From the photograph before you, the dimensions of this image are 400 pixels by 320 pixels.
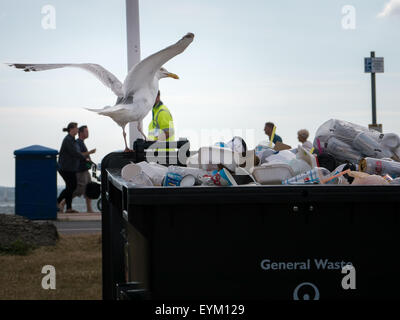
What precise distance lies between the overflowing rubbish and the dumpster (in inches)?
5.9

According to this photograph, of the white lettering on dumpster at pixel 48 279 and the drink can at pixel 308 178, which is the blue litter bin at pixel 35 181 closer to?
the white lettering on dumpster at pixel 48 279

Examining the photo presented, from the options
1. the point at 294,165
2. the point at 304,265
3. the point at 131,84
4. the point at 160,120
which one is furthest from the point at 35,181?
the point at 304,265

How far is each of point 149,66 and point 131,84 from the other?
41cm

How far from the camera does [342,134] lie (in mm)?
3699

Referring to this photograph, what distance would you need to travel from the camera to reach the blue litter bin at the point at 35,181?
1229 cm

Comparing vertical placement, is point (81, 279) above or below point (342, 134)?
below

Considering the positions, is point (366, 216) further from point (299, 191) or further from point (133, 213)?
point (133, 213)

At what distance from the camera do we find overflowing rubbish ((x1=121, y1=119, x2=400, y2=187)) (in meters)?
2.93

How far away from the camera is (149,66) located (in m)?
6.79

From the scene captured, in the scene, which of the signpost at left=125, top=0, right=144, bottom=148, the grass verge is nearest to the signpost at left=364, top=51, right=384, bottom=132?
the grass verge

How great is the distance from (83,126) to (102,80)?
17.9ft

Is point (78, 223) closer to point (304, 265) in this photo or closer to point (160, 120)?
point (160, 120)

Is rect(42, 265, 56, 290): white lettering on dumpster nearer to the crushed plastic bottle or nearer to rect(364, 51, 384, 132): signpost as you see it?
the crushed plastic bottle
